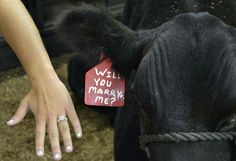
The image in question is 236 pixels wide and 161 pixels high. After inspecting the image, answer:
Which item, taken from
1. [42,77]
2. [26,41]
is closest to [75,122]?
[42,77]

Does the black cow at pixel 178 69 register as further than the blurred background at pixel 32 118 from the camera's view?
No

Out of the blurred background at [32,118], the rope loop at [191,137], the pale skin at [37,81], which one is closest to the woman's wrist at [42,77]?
the pale skin at [37,81]

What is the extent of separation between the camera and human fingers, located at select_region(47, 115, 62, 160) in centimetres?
117

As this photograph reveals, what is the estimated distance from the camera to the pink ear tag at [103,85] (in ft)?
4.34

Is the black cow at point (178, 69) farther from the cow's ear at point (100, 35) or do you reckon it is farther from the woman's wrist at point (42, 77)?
the woman's wrist at point (42, 77)

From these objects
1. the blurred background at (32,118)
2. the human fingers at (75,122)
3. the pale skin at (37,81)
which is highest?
the pale skin at (37,81)

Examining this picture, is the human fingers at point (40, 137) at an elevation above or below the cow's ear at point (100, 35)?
below

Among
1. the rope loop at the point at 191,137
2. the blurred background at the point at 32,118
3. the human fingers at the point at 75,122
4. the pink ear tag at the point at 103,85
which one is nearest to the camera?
the rope loop at the point at 191,137

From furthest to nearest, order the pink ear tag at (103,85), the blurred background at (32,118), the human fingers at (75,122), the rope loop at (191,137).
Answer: the blurred background at (32,118)
the pink ear tag at (103,85)
the human fingers at (75,122)
the rope loop at (191,137)

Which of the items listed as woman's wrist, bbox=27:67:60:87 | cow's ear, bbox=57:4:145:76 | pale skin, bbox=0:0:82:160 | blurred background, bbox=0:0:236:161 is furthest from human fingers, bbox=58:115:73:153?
blurred background, bbox=0:0:236:161

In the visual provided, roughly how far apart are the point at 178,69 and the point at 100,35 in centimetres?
24

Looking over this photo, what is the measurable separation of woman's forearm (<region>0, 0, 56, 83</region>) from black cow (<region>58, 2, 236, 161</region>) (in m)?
0.08

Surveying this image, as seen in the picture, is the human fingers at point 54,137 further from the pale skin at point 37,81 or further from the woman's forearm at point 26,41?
the woman's forearm at point 26,41

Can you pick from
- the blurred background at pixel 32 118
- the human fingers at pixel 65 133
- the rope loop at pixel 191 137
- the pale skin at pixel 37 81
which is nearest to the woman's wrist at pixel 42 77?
the pale skin at pixel 37 81
